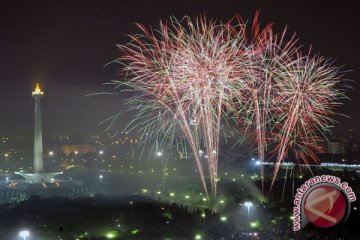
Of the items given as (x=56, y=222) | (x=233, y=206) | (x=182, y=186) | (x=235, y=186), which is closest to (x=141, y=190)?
(x=182, y=186)

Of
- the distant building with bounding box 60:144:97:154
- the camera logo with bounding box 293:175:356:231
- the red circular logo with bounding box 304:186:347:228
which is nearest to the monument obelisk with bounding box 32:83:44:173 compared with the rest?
the camera logo with bounding box 293:175:356:231

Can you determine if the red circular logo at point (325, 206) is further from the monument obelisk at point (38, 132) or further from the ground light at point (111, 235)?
the monument obelisk at point (38, 132)

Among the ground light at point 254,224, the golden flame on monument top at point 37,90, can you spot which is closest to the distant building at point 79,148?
the golden flame on monument top at point 37,90

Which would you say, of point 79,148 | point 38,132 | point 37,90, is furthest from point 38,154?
point 79,148

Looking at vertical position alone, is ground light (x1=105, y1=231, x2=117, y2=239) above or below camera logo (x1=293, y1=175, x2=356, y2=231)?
below

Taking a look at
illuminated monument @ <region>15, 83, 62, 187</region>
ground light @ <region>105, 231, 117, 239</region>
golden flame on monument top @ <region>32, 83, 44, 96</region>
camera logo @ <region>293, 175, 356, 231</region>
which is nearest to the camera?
camera logo @ <region>293, 175, 356, 231</region>

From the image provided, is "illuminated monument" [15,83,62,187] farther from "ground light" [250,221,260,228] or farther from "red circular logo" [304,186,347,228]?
"red circular logo" [304,186,347,228]

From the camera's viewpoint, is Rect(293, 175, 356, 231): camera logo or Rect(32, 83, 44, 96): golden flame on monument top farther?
Rect(32, 83, 44, 96): golden flame on monument top

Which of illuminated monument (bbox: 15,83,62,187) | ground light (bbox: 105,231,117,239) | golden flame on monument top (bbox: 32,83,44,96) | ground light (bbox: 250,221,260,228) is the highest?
golden flame on monument top (bbox: 32,83,44,96)

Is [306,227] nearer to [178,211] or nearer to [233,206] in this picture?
[178,211]

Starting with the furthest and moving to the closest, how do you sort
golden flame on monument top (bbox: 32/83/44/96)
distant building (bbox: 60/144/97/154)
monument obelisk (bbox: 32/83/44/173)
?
distant building (bbox: 60/144/97/154), golden flame on monument top (bbox: 32/83/44/96), monument obelisk (bbox: 32/83/44/173)
